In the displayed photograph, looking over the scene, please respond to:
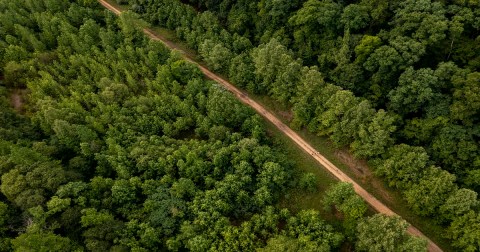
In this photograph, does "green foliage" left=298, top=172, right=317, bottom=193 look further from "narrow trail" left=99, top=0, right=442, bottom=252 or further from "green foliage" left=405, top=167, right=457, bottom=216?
"green foliage" left=405, top=167, right=457, bottom=216

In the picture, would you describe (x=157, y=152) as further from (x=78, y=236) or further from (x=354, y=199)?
(x=354, y=199)

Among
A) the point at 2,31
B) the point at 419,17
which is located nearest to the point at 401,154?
the point at 419,17

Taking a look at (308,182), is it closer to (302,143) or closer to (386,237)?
(302,143)

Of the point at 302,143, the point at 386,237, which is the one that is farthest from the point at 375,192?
the point at 302,143

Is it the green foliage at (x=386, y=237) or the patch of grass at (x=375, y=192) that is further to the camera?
the patch of grass at (x=375, y=192)

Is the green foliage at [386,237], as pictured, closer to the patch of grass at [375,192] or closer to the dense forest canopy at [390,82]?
the dense forest canopy at [390,82]

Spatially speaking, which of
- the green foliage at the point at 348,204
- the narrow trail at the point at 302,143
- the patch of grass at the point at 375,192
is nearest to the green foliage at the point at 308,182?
the patch of grass at the point at 375,192
